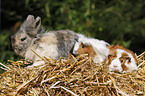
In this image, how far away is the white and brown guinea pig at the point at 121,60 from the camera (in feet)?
6.64

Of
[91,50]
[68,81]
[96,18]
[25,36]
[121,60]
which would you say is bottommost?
[68,81]

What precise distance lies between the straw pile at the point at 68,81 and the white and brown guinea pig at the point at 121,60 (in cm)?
18

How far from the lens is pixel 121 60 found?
211 centimetres

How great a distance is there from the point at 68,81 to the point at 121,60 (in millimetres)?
808

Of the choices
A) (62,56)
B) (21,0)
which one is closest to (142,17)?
(21,0)

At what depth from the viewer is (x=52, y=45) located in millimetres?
1815

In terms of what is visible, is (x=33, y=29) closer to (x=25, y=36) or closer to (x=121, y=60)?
(x=25, y=36)

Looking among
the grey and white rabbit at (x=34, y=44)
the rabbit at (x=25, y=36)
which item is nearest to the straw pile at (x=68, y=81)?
the grey and white rabbit at (x=34, y=44)

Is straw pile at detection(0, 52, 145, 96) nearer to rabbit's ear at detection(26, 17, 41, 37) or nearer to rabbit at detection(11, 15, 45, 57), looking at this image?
rabbit at detection(11, 15, 45, 57)

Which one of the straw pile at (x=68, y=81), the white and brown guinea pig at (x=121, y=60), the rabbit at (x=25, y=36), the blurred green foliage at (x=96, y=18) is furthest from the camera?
the blurred green foliage at (x=96, y=18)

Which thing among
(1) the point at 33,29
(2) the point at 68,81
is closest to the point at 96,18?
(1) the point at 33,29

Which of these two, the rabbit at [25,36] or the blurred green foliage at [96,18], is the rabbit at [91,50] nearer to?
the rabbit at [25,36]

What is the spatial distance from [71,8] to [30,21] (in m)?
2.13

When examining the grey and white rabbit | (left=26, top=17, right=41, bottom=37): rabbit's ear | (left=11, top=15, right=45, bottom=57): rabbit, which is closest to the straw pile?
the grey and white rabbit
